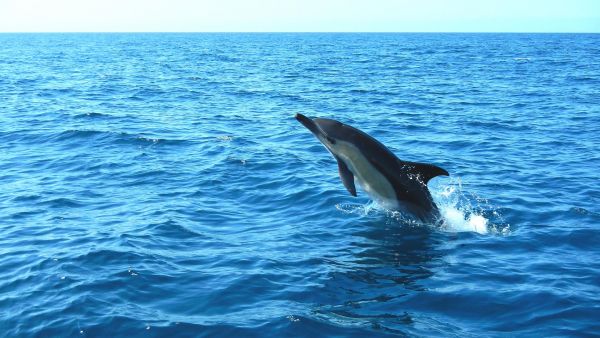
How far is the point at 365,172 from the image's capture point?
1298 centimetres

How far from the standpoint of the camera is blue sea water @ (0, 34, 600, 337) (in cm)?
943

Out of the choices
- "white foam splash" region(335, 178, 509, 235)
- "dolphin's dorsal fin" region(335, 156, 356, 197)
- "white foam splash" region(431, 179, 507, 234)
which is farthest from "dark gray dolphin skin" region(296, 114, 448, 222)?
"white foam splash" region(431, 179, 507, 234)

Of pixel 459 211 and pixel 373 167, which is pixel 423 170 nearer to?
pixel 373 167

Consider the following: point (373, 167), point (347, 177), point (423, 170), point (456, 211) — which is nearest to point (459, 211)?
point (456, 211)

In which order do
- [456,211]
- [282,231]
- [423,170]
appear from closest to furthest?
[423,170], [282,231], [456,211]

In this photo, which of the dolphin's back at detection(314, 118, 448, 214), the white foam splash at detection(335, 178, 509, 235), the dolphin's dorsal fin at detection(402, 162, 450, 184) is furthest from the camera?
the white foam splash at detection(335, 178, 509, 235)

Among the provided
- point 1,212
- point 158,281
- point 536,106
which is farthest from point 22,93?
point 158,281

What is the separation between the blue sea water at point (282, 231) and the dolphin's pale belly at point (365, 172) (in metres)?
0.81

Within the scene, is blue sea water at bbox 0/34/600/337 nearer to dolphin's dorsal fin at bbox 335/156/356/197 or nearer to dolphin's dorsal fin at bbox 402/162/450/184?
dolphin's dorsal fin at bbox 335/156/356/197

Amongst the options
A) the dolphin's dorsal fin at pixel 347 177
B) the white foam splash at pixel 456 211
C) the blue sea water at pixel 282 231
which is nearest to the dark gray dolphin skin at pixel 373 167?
the dolphin's dorsal fin at pixel 347 177

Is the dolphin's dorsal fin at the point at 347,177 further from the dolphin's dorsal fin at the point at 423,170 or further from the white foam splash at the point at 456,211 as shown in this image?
the white foam splash at the point at 456,211

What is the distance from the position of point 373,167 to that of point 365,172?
205 millimetres

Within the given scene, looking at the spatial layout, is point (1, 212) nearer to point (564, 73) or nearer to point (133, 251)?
point (133, 251)

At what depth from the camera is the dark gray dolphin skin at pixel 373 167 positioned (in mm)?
12836
